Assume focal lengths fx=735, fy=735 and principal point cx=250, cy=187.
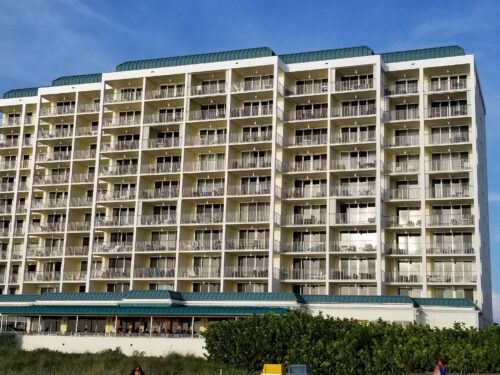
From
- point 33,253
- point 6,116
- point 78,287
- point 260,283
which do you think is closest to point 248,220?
point 260,283

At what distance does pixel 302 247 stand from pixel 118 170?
889 inches

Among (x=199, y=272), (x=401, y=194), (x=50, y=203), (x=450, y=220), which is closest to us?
(x=450, y=220)

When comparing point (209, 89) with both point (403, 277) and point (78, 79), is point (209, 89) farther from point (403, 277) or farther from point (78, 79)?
point (403, 277)

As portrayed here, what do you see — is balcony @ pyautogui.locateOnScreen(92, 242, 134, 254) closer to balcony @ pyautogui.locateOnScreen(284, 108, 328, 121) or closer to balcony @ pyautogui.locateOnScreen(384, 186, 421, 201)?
balcony @ pyautogui.locateOnScreen(284, 108, 328, 121)

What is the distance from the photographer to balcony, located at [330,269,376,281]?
228 feet

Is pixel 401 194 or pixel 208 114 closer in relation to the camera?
pixel 401 194

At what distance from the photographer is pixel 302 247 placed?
7269cm

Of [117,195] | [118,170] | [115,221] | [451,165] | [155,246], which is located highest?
[118,170]

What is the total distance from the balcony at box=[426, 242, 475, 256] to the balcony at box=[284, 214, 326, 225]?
1054 cm

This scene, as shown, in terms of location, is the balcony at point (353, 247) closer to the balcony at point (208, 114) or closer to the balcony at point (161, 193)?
the balcony at point (161, 193)

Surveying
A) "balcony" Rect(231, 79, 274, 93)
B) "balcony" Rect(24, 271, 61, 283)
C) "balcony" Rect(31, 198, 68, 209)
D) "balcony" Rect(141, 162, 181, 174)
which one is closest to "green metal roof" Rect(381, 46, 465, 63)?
"balcony" Rect(231, 79, 274, 93)

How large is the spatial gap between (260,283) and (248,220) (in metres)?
6.39

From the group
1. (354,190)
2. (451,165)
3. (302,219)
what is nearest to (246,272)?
(302,219)

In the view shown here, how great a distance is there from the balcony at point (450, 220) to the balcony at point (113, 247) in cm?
3054
